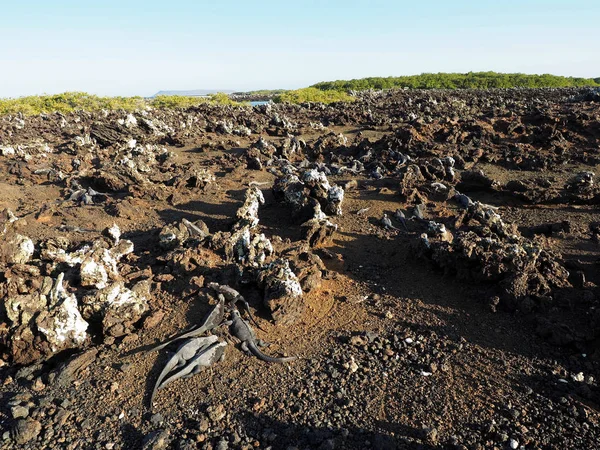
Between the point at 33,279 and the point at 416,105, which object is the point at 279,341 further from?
the point at 416,105

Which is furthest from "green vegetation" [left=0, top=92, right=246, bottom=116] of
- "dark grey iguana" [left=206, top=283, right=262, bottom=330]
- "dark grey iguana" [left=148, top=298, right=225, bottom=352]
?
"dark grey iguana" [left=148, top=298, right=225, bottom=352]

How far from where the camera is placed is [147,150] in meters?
13.4

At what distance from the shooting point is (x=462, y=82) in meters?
48.3

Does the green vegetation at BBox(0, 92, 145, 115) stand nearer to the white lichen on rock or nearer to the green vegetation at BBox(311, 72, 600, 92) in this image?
the white lichen on rock

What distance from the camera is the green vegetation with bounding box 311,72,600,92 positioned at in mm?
45344

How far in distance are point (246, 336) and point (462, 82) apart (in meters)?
51.4

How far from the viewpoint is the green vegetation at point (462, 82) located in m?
45.3

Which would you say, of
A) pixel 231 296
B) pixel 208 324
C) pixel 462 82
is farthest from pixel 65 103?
pixel 462 82

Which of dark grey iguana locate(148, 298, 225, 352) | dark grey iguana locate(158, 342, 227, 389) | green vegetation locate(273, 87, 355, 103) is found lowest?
dark grey iguana locate(158, 342, 227, 389)

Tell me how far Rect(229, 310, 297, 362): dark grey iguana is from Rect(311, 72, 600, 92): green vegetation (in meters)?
45.7

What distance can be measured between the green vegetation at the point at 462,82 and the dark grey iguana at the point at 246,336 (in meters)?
45.7

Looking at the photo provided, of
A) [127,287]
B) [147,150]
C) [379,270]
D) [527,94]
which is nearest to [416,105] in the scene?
[527,94]

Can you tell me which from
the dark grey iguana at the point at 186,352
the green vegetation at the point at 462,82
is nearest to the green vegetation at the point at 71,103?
the dark grey iguana at the point at 186,352

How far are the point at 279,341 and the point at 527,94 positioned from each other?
32550mm
